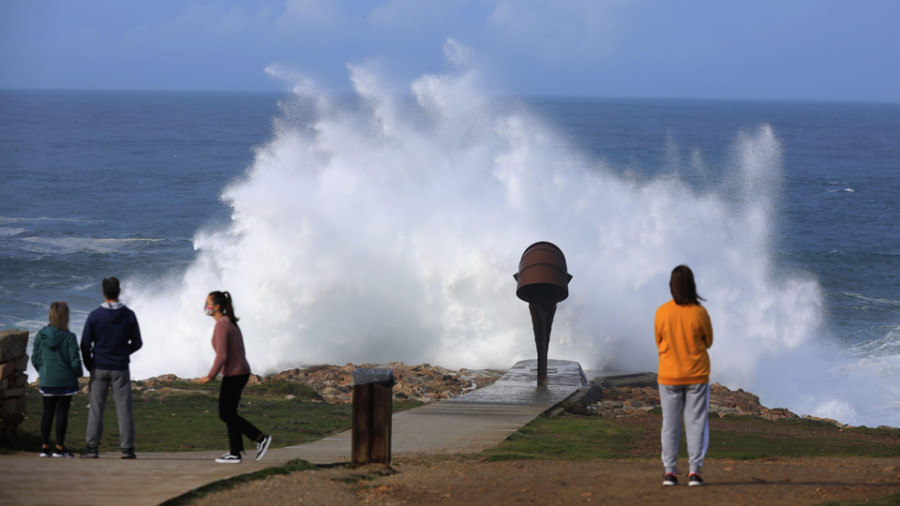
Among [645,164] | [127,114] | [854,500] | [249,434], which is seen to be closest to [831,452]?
[854,500]

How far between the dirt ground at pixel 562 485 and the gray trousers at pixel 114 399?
5.60 ft

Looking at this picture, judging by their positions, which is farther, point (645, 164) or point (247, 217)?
point (645, 164)

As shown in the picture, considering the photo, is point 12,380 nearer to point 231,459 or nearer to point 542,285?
point 231,459

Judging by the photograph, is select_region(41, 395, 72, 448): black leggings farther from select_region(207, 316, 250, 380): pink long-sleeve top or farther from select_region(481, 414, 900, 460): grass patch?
select_region(481, 414, 900, 460): grass patch

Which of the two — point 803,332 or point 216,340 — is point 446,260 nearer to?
point 803,332

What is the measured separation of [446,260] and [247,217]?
5692mm

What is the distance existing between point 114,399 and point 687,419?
4.83 meters

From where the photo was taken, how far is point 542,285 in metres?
15.2

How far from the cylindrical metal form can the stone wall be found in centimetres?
811

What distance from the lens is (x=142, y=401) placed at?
1330 cm

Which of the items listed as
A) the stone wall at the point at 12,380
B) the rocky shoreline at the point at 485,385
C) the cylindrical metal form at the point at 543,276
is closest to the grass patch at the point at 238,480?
the stone wall at the point at 12,380

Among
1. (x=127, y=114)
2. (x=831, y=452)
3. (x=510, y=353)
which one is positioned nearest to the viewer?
(x=831, y=452)

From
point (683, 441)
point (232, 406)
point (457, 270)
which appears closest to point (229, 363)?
point (232, 406)

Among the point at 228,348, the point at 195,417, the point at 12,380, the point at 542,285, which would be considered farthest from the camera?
the point at 542,285
